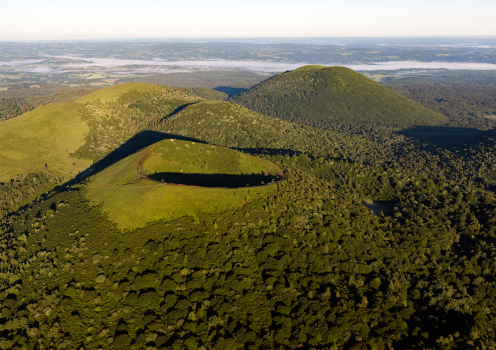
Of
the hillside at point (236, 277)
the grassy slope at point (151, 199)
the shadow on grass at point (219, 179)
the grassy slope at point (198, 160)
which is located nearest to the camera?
the hillside at point (236, 277)

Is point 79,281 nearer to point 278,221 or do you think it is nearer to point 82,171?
point 278,221

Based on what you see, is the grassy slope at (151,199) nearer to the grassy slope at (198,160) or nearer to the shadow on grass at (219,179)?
the grassy slope at (198,160)

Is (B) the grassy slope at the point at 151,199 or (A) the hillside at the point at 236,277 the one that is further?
(B) the grassy slope at the point at 151,199

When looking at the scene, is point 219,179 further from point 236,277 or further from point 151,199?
point 236,277

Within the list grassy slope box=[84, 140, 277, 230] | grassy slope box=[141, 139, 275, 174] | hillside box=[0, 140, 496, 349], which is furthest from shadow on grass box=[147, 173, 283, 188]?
hillside box=[0, 140, 496, 349]

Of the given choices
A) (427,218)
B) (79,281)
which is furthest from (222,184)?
(427,218)

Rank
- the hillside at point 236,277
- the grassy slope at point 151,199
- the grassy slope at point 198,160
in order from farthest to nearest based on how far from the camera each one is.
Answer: the grassy slope at point 198,160 → the grassy slope at point 151,199 → the hillside at point 236,277

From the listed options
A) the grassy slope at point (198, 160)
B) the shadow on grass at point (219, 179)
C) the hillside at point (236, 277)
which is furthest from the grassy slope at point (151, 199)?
the shadow on grass at point (219, 179)

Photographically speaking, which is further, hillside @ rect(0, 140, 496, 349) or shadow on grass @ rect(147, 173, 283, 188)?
shadow on grass @ rect(147, 173, 283, 188)

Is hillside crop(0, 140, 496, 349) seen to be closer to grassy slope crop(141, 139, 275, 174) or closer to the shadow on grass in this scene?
the shadow on grass
